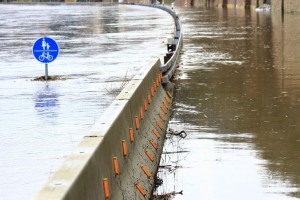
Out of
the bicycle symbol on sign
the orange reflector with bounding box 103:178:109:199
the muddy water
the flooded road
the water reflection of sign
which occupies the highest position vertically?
the bicycle symbol on sign

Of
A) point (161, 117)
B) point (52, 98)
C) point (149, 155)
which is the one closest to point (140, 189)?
point (149, 155)

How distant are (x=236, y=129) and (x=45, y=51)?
9373mm

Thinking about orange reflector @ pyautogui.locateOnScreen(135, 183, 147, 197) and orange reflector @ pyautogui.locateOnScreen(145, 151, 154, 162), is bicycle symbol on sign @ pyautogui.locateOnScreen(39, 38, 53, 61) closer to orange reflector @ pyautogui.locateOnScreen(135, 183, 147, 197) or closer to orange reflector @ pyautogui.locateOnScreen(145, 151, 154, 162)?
orange reflector @ pyautogui.locateOnScreen(145, 151, 154, 162)

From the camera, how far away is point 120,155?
9453mm

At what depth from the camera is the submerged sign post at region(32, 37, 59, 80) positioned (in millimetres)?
22562

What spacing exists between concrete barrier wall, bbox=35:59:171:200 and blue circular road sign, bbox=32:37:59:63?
762cm

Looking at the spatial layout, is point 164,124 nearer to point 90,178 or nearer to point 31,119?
point 31,119

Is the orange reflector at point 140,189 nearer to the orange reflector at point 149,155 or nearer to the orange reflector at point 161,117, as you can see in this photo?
the orange reflector at point 149,155

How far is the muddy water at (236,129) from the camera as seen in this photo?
35.1 ft

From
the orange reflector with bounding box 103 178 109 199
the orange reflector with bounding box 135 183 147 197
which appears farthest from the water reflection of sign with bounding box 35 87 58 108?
the orange reflector with bounding box 103 178 109 199

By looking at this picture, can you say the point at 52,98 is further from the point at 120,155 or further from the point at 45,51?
the point at 120,155

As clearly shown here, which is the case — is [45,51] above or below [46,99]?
above

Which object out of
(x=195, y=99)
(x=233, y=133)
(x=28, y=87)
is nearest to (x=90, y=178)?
(x=233, y=133)

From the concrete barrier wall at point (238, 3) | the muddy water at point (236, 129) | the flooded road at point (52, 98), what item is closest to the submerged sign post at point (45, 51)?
the flooded road at point (52, 98)
